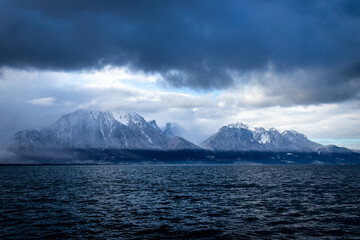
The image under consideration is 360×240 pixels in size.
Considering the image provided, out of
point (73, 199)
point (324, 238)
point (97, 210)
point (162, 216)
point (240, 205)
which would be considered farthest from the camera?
point (73, 199)

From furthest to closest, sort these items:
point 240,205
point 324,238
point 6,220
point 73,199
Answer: point 73,199
point 240,205
point 6,220
point 324,238

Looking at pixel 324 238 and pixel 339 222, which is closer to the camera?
pixel 324 238

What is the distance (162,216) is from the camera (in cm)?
4297

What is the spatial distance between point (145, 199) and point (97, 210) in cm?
1462

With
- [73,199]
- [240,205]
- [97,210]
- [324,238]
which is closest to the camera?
[324,238]

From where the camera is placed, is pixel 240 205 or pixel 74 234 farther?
pixel 240 205

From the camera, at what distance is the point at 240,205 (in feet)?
170

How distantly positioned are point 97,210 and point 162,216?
11.7 metres

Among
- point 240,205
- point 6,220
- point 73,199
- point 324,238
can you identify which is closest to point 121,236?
point 6,220

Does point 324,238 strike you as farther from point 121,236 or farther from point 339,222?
point 121,236

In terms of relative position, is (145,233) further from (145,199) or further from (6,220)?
(145,199)

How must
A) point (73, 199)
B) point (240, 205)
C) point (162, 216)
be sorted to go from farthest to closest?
1. point (73, 199)
2. point (240, 205)
3. point (162, 216)

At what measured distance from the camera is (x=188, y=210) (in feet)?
156

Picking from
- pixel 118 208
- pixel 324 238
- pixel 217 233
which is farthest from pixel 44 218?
pixel 324 238
